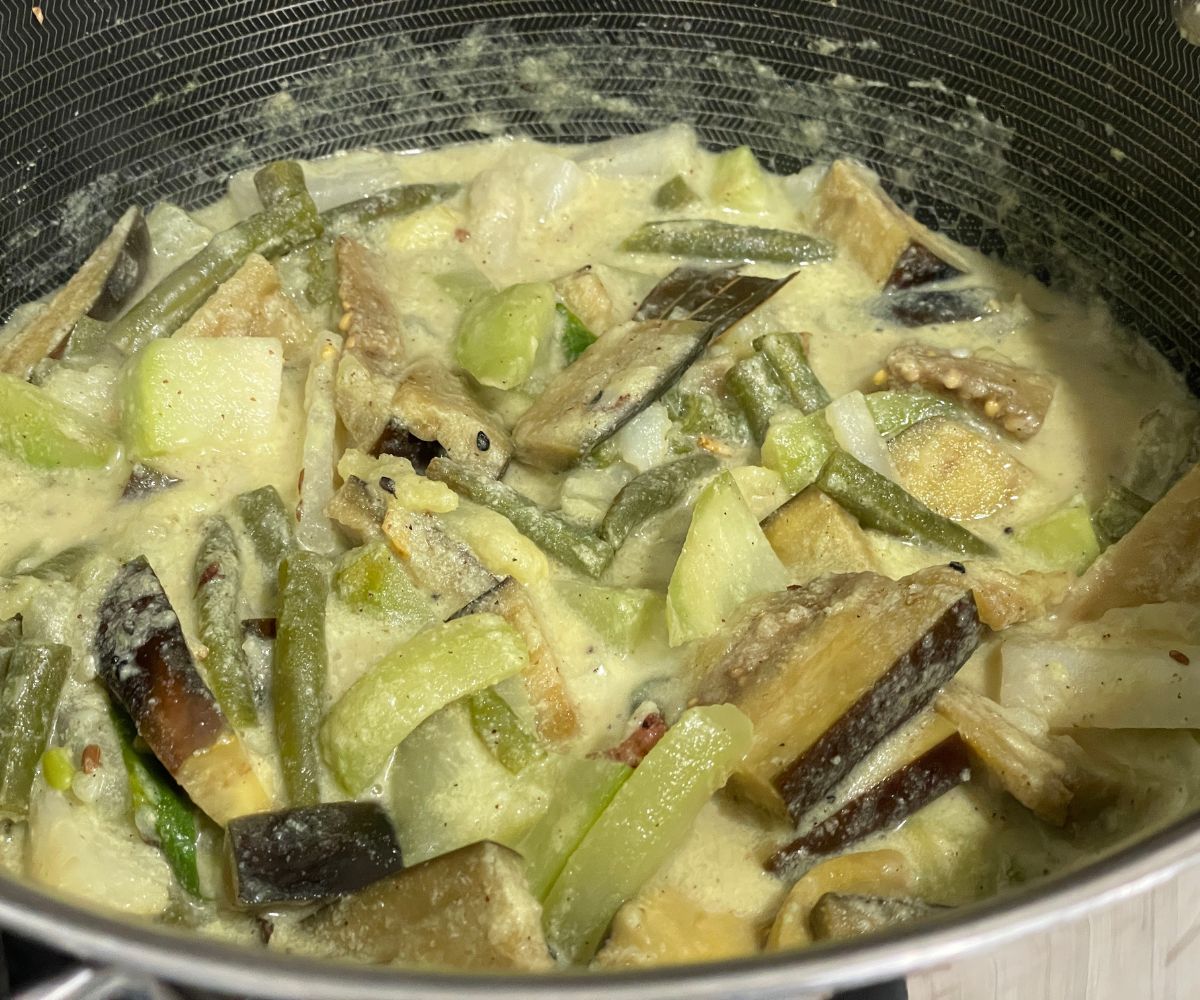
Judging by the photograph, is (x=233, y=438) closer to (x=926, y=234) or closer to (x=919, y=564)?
(x=919, y=564)

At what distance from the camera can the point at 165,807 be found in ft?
8.18

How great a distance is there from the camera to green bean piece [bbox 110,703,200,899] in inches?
96.1

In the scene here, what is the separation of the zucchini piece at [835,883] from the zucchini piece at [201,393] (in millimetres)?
1756

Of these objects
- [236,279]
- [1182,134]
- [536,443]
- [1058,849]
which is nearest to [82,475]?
[236,279]

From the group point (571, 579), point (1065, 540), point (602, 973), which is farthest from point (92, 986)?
point (1065, 540)

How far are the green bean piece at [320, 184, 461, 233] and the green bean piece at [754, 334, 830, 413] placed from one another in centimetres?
124

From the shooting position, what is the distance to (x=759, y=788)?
2.37 meters

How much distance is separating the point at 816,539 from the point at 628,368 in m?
0.67

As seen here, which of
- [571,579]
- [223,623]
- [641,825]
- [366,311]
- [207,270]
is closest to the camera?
[641,825]

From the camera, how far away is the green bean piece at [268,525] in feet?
9.76

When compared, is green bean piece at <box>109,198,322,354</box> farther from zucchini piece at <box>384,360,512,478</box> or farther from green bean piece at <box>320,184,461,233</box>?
zucchini piece at <box>384,360,512,478</box>

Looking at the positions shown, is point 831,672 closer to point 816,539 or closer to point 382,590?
point 816,539

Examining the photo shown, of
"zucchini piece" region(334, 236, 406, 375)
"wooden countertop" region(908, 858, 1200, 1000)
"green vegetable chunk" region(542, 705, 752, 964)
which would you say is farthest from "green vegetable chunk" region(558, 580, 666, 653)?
"wooden countertop" region(908, 858, 1200, 1000)

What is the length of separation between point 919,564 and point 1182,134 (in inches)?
53.1
